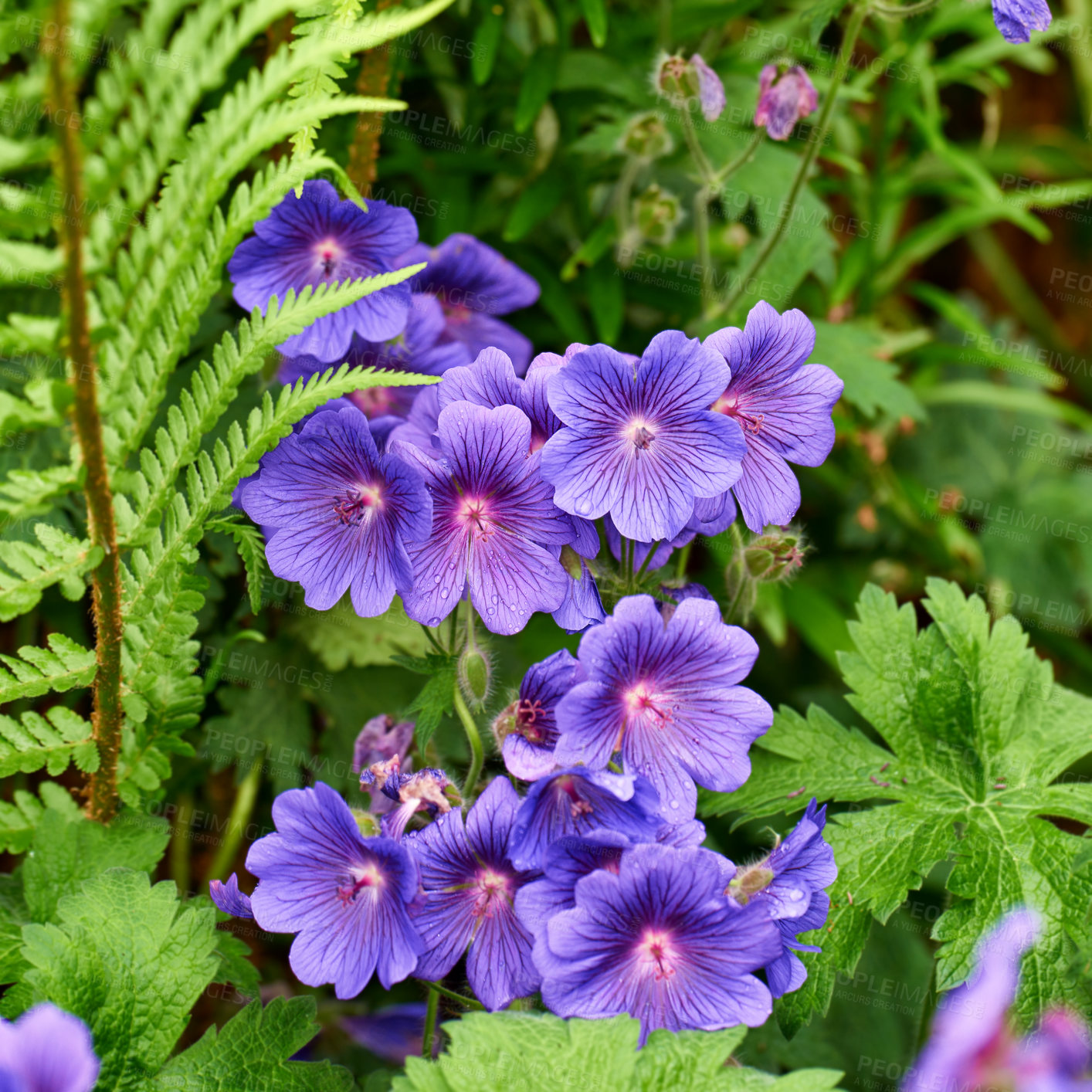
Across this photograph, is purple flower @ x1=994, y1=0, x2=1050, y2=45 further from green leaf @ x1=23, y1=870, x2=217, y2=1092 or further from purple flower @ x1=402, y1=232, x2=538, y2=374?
green leaf @ x1=23, y1=870, x2=217, y2=1092

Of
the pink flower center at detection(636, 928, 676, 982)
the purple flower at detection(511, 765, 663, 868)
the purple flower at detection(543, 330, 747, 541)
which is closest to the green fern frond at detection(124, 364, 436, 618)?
the purple flower at detection(543, 330, 747, 541)

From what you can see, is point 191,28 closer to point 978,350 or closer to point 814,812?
point 814,812

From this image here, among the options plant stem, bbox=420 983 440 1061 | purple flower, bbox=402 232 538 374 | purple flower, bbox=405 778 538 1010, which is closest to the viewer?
purple flower, bbox=405 778 538 1010

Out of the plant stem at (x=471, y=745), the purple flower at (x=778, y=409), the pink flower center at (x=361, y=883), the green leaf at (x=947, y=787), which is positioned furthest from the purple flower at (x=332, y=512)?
the green leaf at (x=947, y=787)

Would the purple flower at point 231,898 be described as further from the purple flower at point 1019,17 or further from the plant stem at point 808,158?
the purple flower at point 1019,17

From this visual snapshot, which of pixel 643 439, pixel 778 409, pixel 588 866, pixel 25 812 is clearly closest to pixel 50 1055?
pixel 588 866

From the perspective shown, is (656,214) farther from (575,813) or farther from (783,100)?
(575,813)
